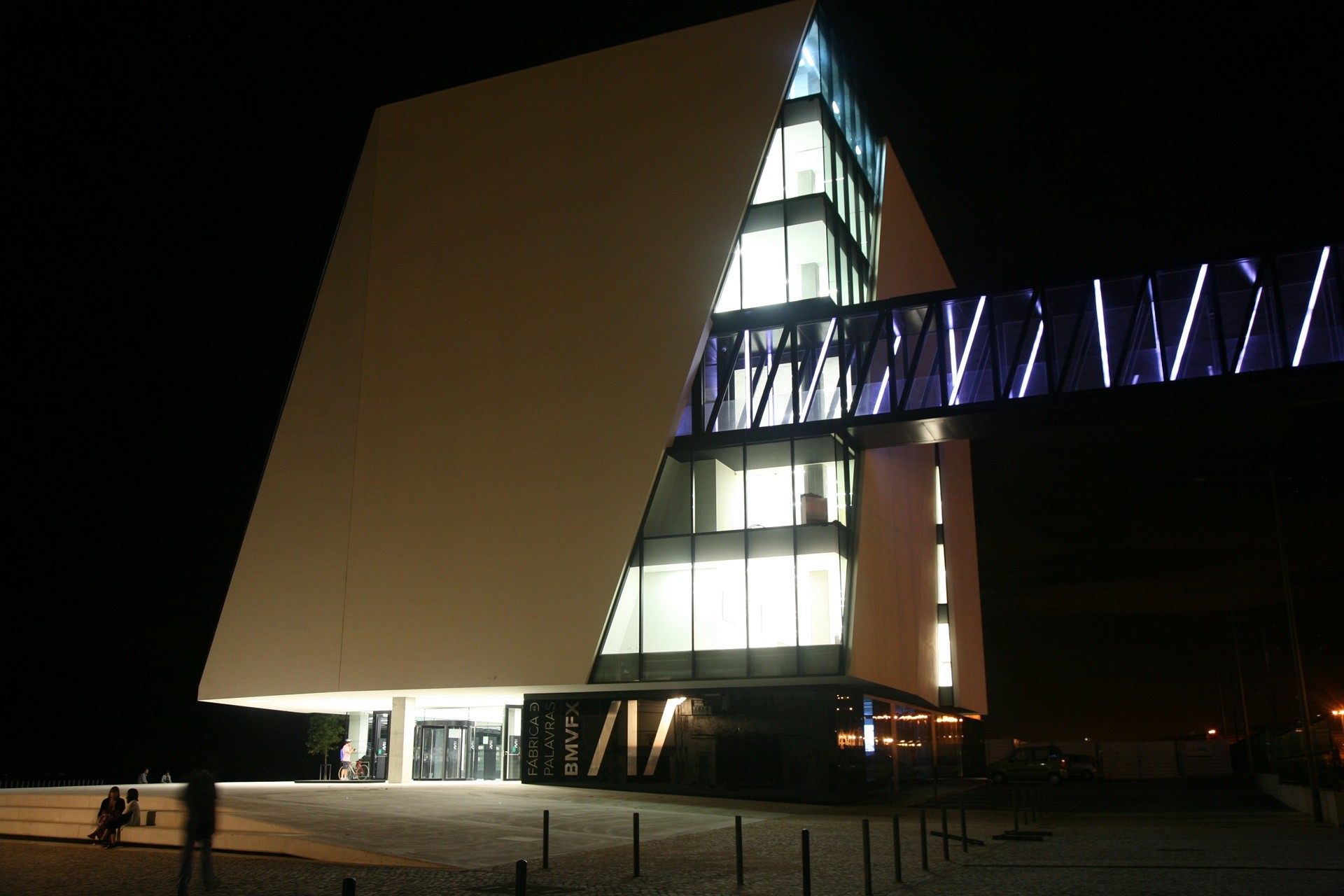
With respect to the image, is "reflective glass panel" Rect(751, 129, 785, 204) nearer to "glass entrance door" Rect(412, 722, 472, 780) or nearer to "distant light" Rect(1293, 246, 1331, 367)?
"distant light" Rect(1293, 246, 1331, 367)

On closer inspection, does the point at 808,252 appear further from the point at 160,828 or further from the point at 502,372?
the point at 160,828

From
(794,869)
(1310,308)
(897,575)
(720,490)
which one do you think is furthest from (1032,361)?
(794,869)

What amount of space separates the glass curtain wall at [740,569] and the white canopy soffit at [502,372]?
96 centimetres

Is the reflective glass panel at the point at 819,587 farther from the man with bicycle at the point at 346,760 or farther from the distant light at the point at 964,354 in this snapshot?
the man with bicycle at the point at 346,760

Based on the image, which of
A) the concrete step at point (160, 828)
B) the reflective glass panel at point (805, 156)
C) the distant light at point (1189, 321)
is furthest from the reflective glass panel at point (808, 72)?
the concrete step at point (160, 828)

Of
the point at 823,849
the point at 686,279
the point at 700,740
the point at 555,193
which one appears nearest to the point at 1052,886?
the point at 823,849

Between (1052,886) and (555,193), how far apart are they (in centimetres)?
2436

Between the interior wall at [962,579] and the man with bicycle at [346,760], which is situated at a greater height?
the interior wall at [962,579]

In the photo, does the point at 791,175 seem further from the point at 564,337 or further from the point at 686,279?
the point at 564,337

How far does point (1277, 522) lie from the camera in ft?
80.0

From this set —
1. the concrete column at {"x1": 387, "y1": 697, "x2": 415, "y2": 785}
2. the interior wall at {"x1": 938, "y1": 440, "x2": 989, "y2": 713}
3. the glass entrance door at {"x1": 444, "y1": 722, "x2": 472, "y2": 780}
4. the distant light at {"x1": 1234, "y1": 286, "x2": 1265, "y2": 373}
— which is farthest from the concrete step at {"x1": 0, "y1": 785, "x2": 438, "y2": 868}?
the interior wall at {"x1": 938, "y1": 440, "x2": 989, "y2": 713}

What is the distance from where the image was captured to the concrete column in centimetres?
3356

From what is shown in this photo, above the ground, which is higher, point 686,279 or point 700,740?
point 686,279

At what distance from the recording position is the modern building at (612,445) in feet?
92.2
